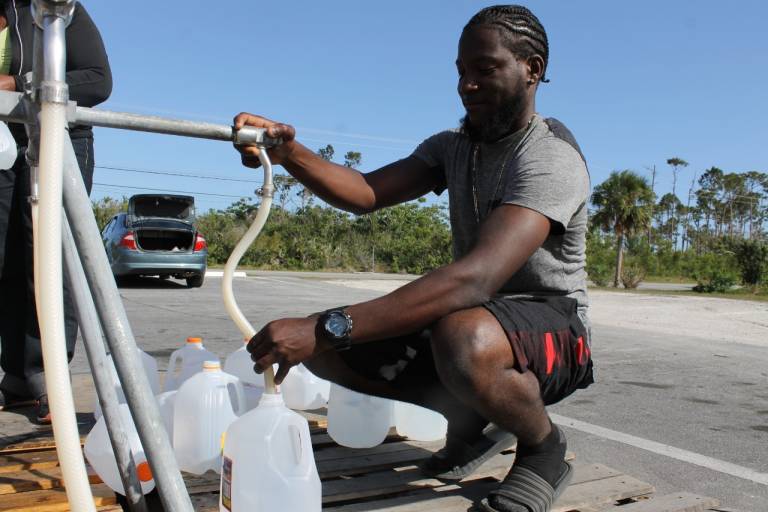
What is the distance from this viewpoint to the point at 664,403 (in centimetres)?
440

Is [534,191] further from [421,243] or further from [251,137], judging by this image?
[421,243]

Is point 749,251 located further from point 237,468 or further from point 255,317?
point 237,468

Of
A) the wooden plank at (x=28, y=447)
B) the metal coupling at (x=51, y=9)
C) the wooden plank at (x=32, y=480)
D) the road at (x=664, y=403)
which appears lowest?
the road at (x=664, y=403)

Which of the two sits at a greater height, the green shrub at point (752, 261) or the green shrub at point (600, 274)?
the green shrub at point (752, 261)

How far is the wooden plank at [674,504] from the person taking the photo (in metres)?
2.19

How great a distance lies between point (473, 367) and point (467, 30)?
3.61 feet

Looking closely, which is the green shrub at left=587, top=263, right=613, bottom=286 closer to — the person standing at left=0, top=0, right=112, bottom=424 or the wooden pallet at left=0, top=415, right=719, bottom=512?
the wooden pallet at left=0, top=415, right=719, bottom=512

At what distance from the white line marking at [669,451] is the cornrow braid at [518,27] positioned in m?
1.85

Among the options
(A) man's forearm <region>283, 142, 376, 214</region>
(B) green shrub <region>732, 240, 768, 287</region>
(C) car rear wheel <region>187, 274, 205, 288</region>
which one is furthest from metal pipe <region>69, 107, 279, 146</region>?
(B) green shrub <region>732, 240, 768, 287</region>

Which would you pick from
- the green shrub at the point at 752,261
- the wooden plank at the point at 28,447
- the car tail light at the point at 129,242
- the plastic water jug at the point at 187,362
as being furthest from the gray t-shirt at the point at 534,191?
the green shrub at the point at 752,261

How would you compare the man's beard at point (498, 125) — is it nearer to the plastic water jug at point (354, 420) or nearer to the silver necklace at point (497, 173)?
the silver necklace at point (497, 173)

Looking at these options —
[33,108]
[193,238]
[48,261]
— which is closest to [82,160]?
[33,108]

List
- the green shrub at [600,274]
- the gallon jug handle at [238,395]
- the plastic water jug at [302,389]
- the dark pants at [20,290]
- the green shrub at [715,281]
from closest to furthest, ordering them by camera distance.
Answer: the gallon jug handle at [238,395]
the dark pants at [20,290]
the plastic water jug at [302,389]
the green shrub at [715,281]
the green shrub at [600,274]

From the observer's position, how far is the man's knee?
1.97 metres
